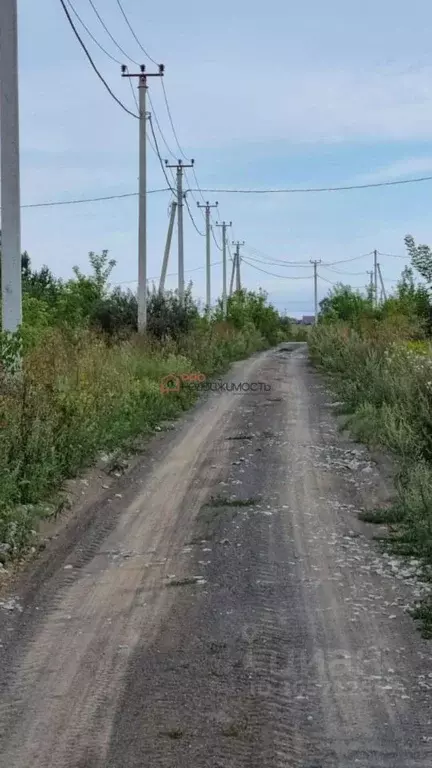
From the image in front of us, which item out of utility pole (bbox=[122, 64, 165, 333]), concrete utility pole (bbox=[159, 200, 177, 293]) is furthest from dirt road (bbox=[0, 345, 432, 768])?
concrete utility pole (bbox=[159, 200, 177, 293])

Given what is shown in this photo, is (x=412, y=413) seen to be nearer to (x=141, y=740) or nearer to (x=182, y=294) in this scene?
(x=141, y=740)

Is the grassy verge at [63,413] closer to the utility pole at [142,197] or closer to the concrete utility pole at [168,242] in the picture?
the utility pole at [142,197]

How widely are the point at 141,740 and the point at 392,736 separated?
1153 mm

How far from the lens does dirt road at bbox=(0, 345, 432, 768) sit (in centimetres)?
358

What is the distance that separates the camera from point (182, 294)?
29.6 m

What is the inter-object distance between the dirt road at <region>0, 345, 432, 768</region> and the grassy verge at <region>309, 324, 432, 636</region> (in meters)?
0.34

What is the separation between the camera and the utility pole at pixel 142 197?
2208 cm

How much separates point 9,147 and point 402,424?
593cm

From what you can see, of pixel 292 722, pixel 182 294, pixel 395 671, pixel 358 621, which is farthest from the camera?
pixel 182 294

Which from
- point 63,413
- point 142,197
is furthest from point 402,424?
point 142,197

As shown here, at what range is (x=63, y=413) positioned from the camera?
30.7ft

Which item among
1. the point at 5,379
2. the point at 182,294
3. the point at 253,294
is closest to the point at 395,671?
the point at 5,379

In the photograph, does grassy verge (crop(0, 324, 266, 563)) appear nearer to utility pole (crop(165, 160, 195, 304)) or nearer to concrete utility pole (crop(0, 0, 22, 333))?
concrete utility pole (crop(0, 0, 22, 333))

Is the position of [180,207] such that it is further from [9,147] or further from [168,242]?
[9,147]
